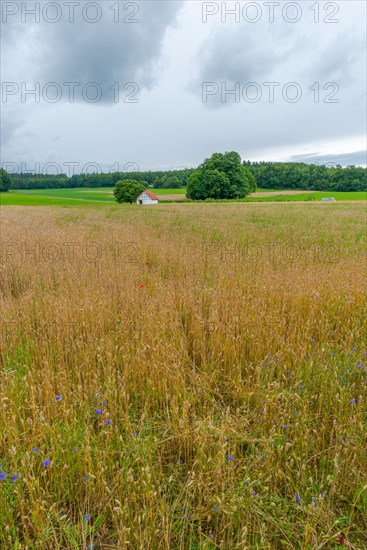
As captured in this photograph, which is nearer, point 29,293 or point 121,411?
point 121,411

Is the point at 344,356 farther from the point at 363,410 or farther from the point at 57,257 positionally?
the point at 57,257

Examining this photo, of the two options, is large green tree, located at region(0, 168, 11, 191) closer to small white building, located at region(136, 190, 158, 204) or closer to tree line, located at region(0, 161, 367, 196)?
tree line, located at region(0, 161, 367, 196)

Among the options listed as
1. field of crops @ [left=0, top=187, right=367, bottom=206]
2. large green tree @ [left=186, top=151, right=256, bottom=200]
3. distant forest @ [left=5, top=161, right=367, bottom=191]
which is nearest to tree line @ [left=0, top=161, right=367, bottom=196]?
distant forest @ [left=5, top=161, right=367, bottom=191]

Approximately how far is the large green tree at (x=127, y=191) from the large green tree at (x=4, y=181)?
38711 millimetres

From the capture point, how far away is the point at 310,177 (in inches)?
3824

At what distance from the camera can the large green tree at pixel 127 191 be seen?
269 ft

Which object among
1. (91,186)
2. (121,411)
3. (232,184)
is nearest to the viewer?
(121,411)

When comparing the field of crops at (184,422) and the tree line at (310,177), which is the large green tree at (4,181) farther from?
the field of crops at (184,422)

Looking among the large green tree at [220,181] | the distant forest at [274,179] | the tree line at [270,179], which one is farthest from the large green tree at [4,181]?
the large green tree at [220,181]

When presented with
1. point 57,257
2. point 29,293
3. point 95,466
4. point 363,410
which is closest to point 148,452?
point 95,466

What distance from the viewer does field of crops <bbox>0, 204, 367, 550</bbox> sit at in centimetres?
148

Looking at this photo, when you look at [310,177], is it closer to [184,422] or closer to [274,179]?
[274,179]

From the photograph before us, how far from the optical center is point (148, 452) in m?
1.81

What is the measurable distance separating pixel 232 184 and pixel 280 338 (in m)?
74.0
